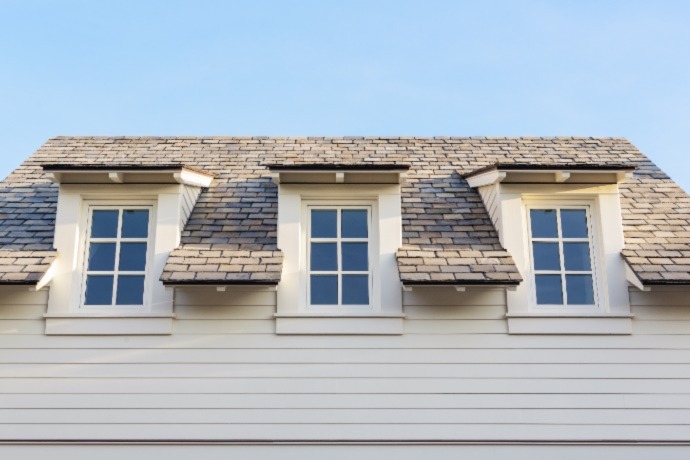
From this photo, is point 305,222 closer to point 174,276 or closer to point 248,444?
point 174,276

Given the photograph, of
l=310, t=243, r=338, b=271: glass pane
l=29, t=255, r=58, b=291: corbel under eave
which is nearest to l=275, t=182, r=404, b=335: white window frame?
l=310, t=243, r=338, b=271: glass pane

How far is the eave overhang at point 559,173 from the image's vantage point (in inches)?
287

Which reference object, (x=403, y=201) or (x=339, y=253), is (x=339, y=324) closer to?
(x=339, y=253)

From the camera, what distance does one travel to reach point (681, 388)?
6.74 meters

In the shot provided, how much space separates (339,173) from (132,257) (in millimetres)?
2550

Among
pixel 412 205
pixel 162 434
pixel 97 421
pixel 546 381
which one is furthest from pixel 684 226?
pixel 97 421

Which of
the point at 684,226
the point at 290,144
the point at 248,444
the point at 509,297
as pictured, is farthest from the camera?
the point at 290,144

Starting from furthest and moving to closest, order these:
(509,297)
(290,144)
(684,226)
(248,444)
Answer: (290,144)
(684,226)
(509,297)
(248,444)

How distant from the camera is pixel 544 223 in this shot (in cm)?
754

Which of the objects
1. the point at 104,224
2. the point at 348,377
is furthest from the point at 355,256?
the point at 104,224

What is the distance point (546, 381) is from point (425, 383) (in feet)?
4.22

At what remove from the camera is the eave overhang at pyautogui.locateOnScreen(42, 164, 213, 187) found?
23.5ft

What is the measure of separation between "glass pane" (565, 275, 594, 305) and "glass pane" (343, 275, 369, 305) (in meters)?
2.28

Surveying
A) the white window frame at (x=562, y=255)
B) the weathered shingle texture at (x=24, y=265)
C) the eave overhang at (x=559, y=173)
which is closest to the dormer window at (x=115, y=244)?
the weathered shingle texture at (x=24, y=265)
